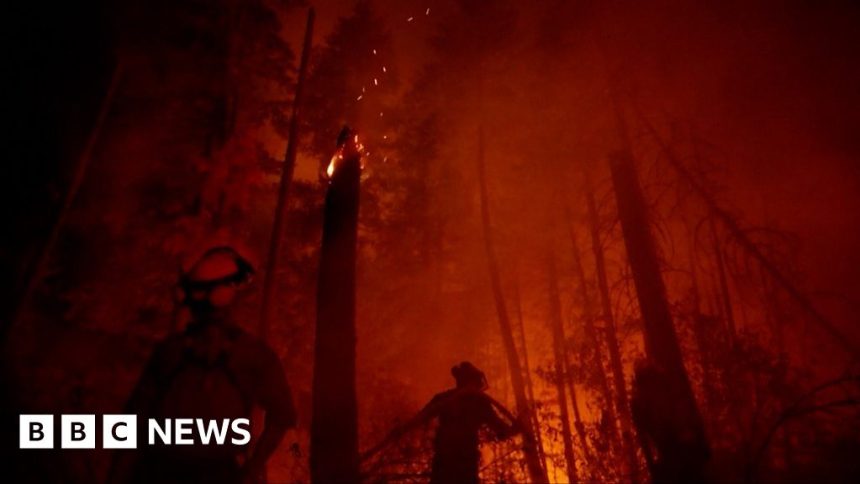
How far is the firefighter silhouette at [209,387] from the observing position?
9.62ft

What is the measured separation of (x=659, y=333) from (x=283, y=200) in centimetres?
1031

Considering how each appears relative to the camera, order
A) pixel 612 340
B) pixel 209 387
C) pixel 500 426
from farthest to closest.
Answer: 1. pixel 612 340
2. pixel 500 426
3. pixel 209 387

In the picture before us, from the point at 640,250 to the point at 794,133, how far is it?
1063 centimetres

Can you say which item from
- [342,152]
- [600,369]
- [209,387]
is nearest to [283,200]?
[342,152]

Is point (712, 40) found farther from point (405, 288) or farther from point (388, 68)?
point (405, 288)

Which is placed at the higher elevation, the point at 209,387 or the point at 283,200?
the point at 283,200

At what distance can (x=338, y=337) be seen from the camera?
5.42 m

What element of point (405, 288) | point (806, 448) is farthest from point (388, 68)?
point (806, 448)

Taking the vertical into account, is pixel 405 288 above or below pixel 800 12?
below

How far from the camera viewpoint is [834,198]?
613 inches

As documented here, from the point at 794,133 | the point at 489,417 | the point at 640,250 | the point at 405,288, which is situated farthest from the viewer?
the point at 405,288

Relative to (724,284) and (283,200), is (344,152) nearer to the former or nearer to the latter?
(283,200)

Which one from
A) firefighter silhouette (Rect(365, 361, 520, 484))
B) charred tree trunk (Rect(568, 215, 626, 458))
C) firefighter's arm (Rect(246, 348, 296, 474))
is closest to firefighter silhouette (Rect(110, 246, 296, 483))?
firefighter's arm (Rect(246, 348, 296, 474))

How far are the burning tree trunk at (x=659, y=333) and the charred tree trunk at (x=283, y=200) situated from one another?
892 centimetres
